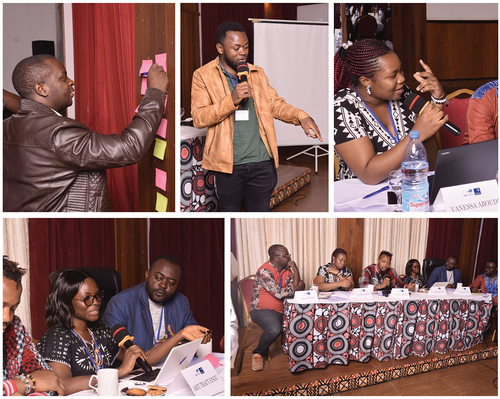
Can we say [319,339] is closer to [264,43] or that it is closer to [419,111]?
[419,111]

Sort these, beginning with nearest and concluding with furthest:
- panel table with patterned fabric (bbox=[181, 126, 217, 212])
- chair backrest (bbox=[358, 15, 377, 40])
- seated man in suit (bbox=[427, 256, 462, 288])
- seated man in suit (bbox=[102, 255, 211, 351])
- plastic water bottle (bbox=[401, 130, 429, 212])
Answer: plastic water bottle (bbox=[401, 130, 429, 212])
seated man in suit (bbox=[102, 255, 211, 351])
panel table with patterned fabric (bbox=[181, 126, 217, 212])
chair backrest (bbox=[358, 15, 377, 40])
seated man in suit (bbox=[427, 256, 462, 288])

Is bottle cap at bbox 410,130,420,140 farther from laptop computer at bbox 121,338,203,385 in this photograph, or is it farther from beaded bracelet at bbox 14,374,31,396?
beaded bracelet at bbox 14,374,31,396

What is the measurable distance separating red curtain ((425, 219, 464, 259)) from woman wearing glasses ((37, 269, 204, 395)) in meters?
2.99

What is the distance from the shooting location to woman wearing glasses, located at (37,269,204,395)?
1.96 meters

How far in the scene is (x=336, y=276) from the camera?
3656 millimetres

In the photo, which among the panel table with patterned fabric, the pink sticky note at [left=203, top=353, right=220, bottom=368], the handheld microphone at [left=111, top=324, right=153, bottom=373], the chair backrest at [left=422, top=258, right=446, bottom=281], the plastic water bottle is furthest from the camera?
the chair backrest at [left=422, top=258, right=446, bottom=281]

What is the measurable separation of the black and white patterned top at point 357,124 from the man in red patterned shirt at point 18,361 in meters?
1.50

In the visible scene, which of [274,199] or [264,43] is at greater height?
[264,43]

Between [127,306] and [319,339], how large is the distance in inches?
51.8

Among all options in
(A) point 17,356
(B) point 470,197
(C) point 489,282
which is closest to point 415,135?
(B) point 470,197

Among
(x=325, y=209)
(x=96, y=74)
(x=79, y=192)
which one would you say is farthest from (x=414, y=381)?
(x=96, y=74)

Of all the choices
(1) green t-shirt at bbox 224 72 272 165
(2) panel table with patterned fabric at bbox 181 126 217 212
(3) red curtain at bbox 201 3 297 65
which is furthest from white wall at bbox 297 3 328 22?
(1) green t-shirt at bbox 224 72 272 165

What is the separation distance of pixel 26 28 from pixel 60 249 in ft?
5.25

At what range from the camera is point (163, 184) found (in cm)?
207
